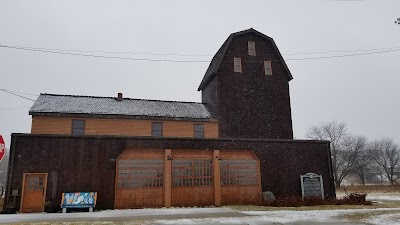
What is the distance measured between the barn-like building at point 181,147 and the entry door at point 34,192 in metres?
0.05

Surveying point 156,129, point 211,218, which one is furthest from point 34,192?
point 156,129

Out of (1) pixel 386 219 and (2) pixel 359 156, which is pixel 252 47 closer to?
(1) pixel 386 219

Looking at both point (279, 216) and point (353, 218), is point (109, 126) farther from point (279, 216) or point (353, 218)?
point (353, 218)

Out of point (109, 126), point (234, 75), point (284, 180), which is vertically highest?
point (234, 75)

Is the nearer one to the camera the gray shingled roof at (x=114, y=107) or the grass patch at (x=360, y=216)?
the grass patch at (x=360, y=216)

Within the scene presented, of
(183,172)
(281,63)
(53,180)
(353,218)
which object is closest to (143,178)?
(183,172)

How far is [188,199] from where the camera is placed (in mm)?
19406

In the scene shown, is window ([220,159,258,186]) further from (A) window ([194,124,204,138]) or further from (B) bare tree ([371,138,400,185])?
(B) bare tree ([371,138,400,185])

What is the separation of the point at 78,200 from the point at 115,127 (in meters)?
8.56

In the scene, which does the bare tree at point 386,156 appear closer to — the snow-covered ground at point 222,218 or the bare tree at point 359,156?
the bare tree at point 359,156

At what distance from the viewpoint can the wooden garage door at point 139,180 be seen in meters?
18.4

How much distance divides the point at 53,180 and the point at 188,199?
308 inches

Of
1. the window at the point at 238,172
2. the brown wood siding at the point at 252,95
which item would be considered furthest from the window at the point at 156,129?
the window at the point at 238,172

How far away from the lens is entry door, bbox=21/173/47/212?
55.5ft
